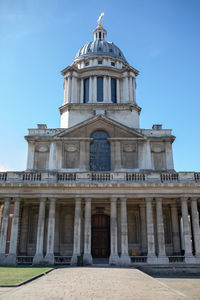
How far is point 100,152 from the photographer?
3158 cm

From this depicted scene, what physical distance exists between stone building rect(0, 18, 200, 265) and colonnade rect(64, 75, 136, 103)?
0.45 feet

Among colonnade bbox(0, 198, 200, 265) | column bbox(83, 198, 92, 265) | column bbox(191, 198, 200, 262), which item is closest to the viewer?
column bbox(83, 198, 92, 265)

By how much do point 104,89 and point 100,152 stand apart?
1087 cm

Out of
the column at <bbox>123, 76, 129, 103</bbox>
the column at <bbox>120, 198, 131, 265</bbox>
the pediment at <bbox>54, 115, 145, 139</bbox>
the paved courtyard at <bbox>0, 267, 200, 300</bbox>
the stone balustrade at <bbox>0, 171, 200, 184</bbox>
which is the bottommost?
the paved courtyard at <bbox>0, 267, 200, 300</bbox>

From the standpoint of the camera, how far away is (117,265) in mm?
23016

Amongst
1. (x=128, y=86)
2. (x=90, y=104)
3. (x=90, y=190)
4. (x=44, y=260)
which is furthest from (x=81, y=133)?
(x=44, y=260)

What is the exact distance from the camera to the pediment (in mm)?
31734

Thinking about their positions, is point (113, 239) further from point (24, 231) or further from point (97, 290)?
point (97, 290)

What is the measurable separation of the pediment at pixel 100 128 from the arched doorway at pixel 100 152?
0.63m

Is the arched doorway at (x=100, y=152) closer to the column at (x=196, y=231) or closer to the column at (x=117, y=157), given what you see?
the column at (x=117, y=157)

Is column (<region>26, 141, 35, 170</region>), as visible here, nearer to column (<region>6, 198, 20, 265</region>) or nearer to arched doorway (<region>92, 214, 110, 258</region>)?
column (<region>6, 198, 20, 265</region>)

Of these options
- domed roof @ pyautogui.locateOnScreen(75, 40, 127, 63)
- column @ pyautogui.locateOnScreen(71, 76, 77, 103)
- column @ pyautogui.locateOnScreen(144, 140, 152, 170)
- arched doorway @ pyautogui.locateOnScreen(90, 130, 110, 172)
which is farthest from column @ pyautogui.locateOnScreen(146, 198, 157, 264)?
domed roof @ pyautogui.locateOnScreen(75, 40, 127, 63)

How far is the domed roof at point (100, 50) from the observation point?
42.8 meters

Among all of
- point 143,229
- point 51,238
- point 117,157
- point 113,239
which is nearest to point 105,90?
point 117,157
